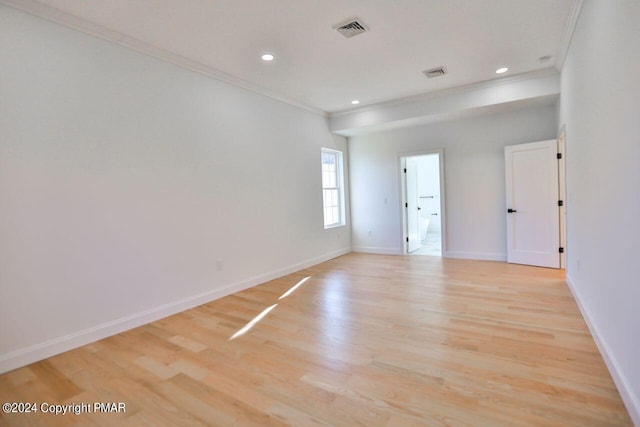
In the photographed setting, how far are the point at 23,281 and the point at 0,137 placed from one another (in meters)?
1.09

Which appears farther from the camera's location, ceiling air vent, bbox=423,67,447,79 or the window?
the window

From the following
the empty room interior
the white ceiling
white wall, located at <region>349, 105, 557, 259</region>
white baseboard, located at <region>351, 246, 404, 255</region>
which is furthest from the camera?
white baseboard, located at <region>351, 246, 404, 255</region>

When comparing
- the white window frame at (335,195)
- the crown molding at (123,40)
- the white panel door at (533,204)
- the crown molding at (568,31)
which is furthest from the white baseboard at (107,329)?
the crown molding at (568,31)

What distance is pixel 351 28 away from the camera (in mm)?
3014

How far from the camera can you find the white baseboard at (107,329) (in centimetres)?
241

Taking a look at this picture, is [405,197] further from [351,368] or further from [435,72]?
[351,368]

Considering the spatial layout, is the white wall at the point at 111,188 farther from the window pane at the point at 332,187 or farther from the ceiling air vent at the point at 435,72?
the ceiling air vent at the point at 435,72

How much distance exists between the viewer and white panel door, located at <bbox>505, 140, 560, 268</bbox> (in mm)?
4723

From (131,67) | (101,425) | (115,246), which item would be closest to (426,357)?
(101,425)

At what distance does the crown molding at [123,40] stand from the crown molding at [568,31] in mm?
3503

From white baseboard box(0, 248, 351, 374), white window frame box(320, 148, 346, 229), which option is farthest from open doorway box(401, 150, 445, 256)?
white baseboard box(0, 248, 351, 374)

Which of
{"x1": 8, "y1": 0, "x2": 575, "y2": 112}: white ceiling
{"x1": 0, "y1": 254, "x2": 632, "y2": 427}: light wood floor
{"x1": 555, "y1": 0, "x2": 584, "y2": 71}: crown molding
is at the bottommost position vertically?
{"x1": 0, "y1": 254, "x2": 632, "y2": 427}: light wood floor

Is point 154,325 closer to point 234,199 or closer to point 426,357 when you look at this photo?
point 234,199

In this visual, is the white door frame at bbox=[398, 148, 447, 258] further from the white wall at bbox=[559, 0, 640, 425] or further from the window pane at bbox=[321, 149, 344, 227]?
the white wall at bbox=[559, 0, 640, 425]
